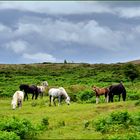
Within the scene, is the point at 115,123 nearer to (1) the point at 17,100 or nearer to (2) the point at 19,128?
(2) the point at 19,128

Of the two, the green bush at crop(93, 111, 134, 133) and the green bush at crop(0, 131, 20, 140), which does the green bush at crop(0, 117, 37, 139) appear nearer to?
the green bush at crop(0, 131, 20, 140)

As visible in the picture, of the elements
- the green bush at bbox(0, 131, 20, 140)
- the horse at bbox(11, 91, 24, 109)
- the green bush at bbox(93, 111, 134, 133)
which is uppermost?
the horse at bbox(11, 91, 24, 109)

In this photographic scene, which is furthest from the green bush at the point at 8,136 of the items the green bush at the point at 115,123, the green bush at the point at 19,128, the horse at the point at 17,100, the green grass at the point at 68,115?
the horse at the point at 17,100

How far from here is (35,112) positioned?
2972 cm

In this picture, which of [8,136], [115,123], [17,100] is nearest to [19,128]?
[8,136]

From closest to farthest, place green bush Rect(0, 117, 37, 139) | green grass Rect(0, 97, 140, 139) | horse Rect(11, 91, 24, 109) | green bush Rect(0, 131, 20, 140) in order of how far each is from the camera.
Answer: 1. green bush Rect(0, 131, 20, 140)
2. green bush Rect(0, 117, 37, 139)
3. green grass Rect(0, 97, 140, 139)
4. horse Rect(11, 91, 24, 109)

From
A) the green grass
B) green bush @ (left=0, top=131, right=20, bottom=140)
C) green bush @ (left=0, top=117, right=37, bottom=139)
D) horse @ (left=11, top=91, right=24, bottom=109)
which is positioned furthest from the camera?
horse @ (left=11, top=91, right=24, bottom=109)

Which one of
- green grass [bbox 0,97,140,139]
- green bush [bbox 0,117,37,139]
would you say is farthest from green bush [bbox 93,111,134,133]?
green bush [bbox 0,117,37,139]

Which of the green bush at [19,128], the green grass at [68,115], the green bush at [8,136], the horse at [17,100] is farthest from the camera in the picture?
the horse at [17,100]

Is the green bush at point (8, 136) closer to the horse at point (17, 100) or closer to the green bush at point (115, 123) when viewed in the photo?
the green bush at point (115, 123)

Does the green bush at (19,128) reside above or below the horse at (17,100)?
below

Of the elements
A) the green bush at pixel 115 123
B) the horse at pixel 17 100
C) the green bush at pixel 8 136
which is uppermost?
the horse at pixel 17 100

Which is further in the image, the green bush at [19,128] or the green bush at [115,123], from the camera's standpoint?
the green bush at [115,123]

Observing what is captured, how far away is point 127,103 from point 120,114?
7.93m
